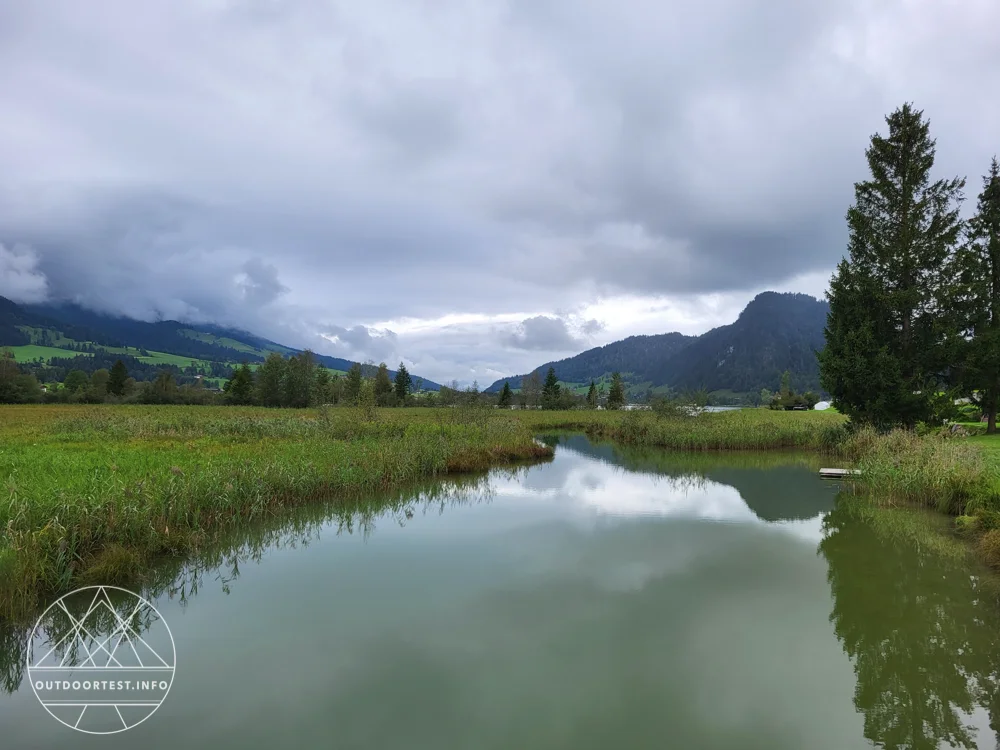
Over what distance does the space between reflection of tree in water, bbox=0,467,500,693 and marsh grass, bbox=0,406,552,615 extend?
0.35 metres

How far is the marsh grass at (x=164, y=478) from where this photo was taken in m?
6.89

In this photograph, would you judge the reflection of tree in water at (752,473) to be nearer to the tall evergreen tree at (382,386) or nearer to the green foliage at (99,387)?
the tall evergreen tree at (382,386)

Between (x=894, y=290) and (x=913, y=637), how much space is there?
21312 mm

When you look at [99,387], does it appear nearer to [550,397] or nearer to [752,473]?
[550,397]

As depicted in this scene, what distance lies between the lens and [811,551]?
9.66 metres

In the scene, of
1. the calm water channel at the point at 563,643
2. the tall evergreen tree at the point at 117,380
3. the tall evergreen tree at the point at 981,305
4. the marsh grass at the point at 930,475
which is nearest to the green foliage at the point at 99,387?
the tall evergreen tree at the point at 117,380

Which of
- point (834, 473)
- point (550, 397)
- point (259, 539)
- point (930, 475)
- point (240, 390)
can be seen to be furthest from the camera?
point (550, 397)

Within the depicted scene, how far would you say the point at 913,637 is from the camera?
5938 millimetres

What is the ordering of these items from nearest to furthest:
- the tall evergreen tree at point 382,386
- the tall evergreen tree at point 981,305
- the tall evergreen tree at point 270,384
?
the tall evergreen tree at point 981,305
the tall evergreen tree at point 270,384
the tall evergreen tree at point 382,386

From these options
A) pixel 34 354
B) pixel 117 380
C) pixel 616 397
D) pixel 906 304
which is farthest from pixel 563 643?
pixel 34 354

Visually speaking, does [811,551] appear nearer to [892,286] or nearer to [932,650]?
[932,650]

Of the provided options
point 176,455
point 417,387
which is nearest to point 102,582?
point 176,455

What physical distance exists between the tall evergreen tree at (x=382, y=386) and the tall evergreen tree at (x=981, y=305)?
192 feet

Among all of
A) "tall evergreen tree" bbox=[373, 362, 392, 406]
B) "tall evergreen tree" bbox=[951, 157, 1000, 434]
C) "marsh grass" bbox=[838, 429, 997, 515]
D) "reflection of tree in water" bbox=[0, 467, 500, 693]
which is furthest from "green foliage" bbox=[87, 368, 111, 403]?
"tall evergreen tree" bbox=[951, 157, 1000, 434]
